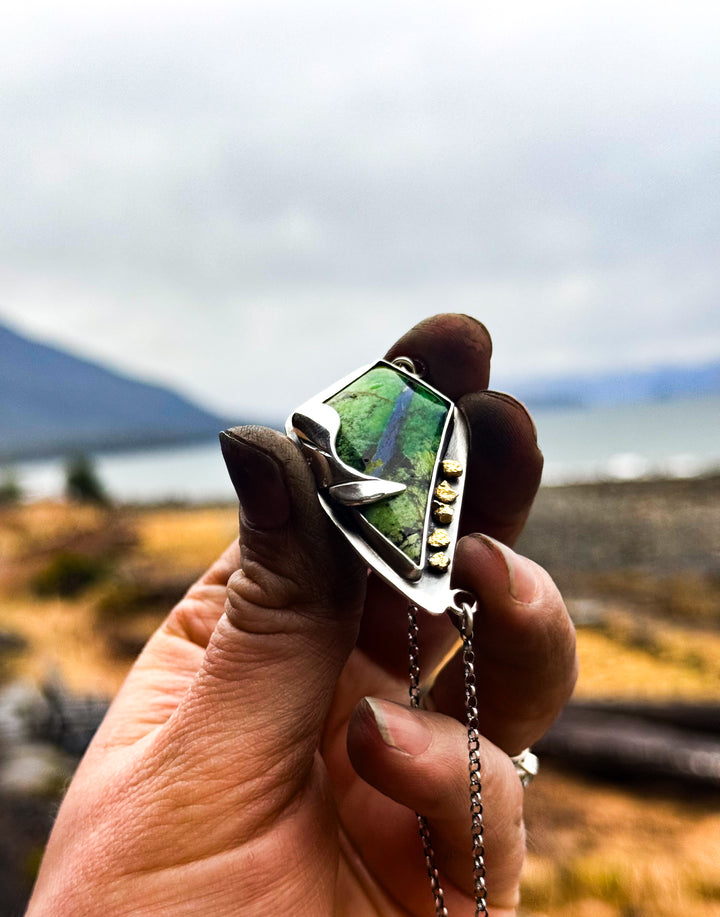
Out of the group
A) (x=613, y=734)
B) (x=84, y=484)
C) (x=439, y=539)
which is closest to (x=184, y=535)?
(x=84, y=484)

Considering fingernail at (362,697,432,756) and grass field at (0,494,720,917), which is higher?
fingernail at (362,697,432,756)

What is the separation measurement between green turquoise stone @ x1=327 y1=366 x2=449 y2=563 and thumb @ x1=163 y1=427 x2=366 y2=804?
12 centimetres

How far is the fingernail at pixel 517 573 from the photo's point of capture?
149 centimetres

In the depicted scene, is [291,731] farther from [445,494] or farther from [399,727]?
[445,494]

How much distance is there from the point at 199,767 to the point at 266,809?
181 mm

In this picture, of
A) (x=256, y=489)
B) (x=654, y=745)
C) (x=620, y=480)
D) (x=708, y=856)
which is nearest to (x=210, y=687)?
(x=256, y=489)

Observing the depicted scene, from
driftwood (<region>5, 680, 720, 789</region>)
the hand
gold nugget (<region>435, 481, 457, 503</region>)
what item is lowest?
driftwood (<region>5, 680, 720, 789</region>)

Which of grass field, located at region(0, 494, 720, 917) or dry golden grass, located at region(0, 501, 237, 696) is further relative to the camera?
dry golden grass, located at region(0, 501, 237, 696)

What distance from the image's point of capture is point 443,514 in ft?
5.01

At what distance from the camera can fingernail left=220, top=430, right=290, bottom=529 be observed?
129 centimetres

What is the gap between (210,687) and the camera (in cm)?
143

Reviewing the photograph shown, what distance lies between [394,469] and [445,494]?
128 mm

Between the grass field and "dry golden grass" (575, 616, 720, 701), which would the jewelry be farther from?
"dry golden grass" (575, 616, 720, 701)

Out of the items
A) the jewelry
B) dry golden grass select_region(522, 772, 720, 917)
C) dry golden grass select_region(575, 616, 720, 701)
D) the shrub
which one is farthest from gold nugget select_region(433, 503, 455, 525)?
the shrub
